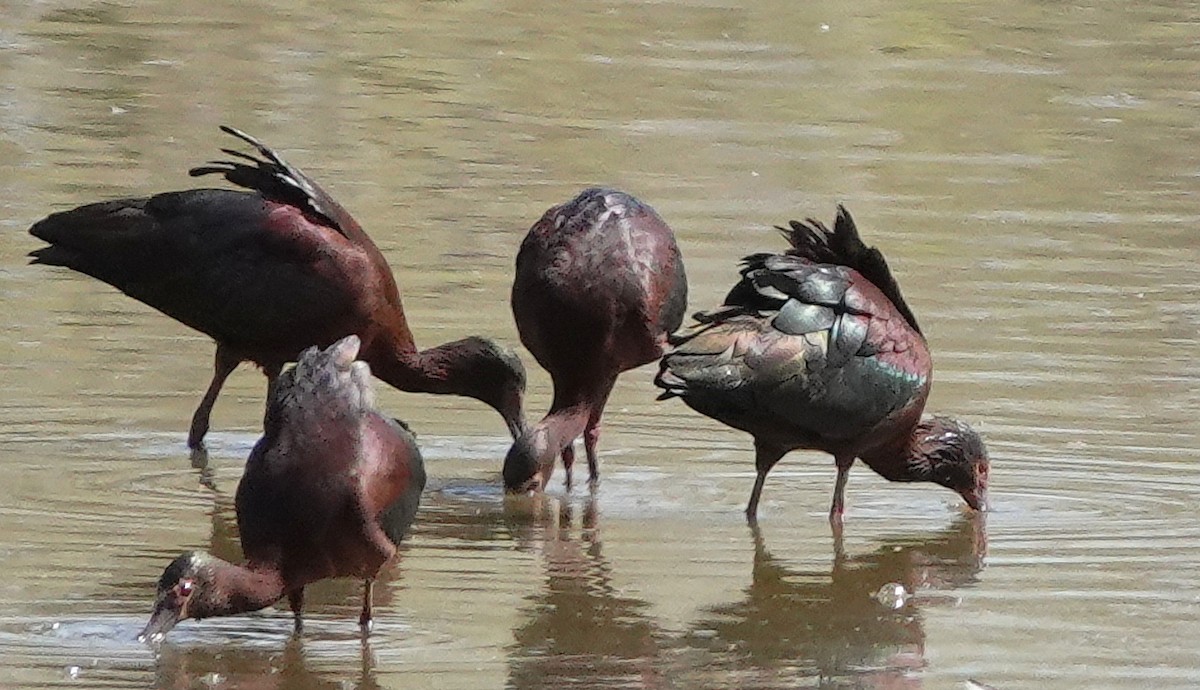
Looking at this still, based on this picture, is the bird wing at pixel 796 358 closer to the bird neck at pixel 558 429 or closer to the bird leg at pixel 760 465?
the bird leg at pixel 760 465

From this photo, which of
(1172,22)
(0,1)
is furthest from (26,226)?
(1172,22)

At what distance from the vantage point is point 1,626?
770cm

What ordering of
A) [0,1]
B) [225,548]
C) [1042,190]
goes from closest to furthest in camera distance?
1. [225,548]
2. [1042,190]
3. [0,1]

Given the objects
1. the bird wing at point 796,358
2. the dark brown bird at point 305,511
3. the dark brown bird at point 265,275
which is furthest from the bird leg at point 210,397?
the dark brown bird at point 305,511

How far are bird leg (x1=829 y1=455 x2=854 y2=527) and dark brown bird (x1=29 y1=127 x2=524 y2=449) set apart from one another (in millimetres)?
1399

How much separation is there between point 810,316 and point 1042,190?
241 inches

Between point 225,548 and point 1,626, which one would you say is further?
point 225,548

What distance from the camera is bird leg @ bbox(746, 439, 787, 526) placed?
9391 millimetres

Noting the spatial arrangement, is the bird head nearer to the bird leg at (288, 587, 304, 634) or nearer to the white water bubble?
the bird leg at (288, 587, 304, 634)

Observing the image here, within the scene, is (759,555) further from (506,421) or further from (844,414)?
(506,421)

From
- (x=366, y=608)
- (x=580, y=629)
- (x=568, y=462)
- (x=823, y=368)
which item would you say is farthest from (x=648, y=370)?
(x=366, y=608)

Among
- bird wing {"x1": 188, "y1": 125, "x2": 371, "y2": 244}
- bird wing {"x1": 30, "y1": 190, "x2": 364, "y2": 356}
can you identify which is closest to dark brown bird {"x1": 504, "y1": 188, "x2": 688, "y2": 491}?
bird wing {"x1": 30, "y1": 190, "x2": 364, "y2": 356}

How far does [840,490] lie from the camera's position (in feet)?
31.1

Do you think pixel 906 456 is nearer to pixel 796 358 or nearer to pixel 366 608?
pixel 796 358
